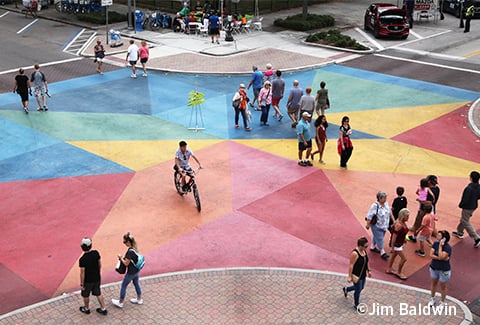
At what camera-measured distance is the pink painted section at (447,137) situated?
19406 mm

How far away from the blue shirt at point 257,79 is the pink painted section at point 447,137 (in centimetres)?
510

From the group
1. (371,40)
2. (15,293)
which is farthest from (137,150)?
(371,40)

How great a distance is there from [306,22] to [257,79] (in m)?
15.4

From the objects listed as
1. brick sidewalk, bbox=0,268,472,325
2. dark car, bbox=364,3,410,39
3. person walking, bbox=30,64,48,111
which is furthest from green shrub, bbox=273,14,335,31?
brick sidewalk, bbox=0,268,472,325

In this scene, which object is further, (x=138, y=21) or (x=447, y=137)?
(x=138, y=21)

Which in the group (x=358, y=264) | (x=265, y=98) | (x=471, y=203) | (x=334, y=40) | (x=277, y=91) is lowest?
(x=358, y=264)

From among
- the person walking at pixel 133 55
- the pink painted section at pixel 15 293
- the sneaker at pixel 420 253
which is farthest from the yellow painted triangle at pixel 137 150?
the sneaker at pixel 420 253

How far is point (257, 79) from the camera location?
22156 millimetres

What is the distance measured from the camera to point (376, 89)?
83.3 ft

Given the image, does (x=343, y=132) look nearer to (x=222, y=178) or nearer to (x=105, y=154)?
(x=222, y=178)

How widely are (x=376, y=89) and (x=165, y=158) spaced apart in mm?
10642

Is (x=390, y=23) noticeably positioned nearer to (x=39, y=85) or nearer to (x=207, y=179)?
(x=39, y=85)

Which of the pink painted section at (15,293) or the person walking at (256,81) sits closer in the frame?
the pink painted section at (15,293)

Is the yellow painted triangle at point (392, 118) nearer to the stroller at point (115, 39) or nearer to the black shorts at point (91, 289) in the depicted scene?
the black shorts at point (91, 289)
